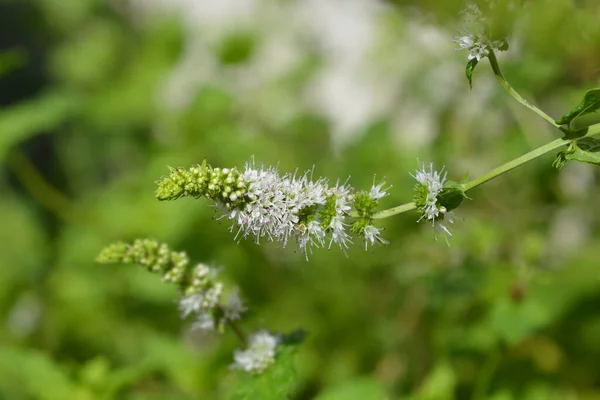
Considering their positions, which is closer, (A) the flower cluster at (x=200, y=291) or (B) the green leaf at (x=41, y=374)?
(A) the flower cluster at (x=200, y=291)

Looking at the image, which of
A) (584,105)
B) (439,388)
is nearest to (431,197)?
(584,105)

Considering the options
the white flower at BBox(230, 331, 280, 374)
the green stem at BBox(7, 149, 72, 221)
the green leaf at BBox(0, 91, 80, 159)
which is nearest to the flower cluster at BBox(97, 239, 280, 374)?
the white flower at BBox(230, 331, 280, 374)

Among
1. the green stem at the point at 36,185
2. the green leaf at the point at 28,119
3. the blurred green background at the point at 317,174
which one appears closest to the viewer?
the blurred green background at the point at 317,174

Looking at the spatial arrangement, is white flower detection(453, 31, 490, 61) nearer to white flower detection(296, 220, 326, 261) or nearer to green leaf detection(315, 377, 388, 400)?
white flower detection(296, 220, 326, 261)

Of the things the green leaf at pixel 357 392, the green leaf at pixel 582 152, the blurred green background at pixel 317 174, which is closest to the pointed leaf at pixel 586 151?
the green leaf at pixel 582 152

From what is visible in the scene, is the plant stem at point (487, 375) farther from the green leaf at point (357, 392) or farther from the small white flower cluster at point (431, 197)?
the small white flower cluster at point (431, 197)

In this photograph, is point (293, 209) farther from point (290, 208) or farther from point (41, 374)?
point (41, 374)

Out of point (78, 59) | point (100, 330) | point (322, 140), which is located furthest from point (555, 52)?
point (78, 59)
